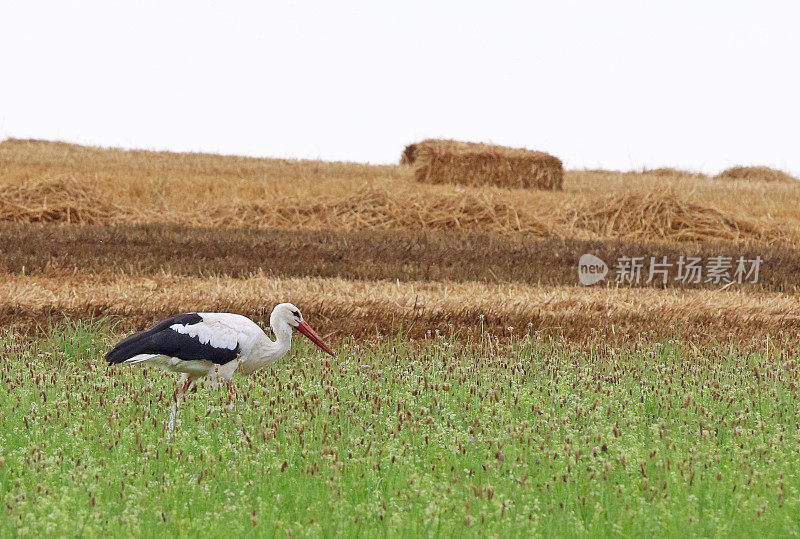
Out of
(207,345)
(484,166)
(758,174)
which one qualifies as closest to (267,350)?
(207,345)

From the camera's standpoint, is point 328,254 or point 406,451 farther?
point 328,254

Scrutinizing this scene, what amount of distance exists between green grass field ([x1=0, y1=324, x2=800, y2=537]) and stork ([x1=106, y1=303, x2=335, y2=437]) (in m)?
0.17

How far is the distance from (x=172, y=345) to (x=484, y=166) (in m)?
15.1

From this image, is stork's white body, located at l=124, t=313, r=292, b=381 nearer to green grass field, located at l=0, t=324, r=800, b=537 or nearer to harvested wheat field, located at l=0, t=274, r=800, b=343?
green grass field, located at l=0, t=324, r=800, b=537

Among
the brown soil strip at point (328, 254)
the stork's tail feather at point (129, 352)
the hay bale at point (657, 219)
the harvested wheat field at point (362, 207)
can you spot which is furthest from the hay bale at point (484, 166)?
the stork's tail feather at point (129, 352)

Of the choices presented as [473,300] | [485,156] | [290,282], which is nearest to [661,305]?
[473,300]

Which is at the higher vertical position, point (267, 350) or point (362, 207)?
point (362, 207)

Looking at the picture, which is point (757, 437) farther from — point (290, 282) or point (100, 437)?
point (290, 282)

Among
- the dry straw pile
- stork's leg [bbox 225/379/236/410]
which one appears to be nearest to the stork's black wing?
stork's leg [bbox 225/379/236/410]

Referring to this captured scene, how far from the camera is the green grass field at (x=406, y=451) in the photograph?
364 cm

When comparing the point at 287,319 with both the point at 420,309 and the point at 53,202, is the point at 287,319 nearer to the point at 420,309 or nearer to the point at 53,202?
the point at 420,309

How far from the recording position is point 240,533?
344 cm

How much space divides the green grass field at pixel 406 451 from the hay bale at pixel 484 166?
42.4ft

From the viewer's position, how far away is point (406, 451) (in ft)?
15.5
